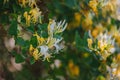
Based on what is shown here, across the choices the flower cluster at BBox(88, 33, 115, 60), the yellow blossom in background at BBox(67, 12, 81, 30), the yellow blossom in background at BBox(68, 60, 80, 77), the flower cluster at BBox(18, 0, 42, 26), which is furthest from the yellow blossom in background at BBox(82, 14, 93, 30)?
the flower cluster at BBox(18, 0, 42, 26)

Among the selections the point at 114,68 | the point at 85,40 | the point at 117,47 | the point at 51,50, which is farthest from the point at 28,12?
the point at 117,47

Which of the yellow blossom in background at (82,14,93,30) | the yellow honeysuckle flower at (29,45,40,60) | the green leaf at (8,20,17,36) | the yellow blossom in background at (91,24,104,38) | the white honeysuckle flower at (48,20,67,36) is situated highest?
the yellow blossom in background at (82,14,93,30)

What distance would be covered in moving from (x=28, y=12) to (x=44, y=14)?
0.10 metres

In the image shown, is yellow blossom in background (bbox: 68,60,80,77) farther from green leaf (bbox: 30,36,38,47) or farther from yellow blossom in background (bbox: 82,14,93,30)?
green leaf (bbox: 30,36,38,47)

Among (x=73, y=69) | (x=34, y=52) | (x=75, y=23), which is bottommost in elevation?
(x=34, y=52)

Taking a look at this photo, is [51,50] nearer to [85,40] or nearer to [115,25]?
[85,40]

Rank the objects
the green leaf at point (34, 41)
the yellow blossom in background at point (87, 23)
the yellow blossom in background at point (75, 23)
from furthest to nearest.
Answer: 1. the yellow blossom in background at point (75, 23)
2. the yellow blossom in background at point (87, 23)
3. the green leaf at point (34, 41)

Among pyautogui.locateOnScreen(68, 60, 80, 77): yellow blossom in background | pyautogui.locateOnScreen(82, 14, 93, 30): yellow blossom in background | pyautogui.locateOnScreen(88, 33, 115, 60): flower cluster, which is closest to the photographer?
pyautogui.locateOnScreen(88, 33, 115, 60): flower cluster

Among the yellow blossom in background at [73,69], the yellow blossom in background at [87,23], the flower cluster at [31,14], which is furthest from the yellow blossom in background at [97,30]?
the flower cluster at [31,14]

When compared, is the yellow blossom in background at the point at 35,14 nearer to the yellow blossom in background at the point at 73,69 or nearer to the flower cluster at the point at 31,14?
the flower cluster at the point at 31,14

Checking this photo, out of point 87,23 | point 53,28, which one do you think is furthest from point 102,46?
point 87,23

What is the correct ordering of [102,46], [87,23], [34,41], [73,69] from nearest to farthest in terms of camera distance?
[34,41] → [102,46] → [87,23] → [73,69]

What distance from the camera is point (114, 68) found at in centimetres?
139

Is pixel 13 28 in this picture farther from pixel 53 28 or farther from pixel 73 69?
pixel 73 69
